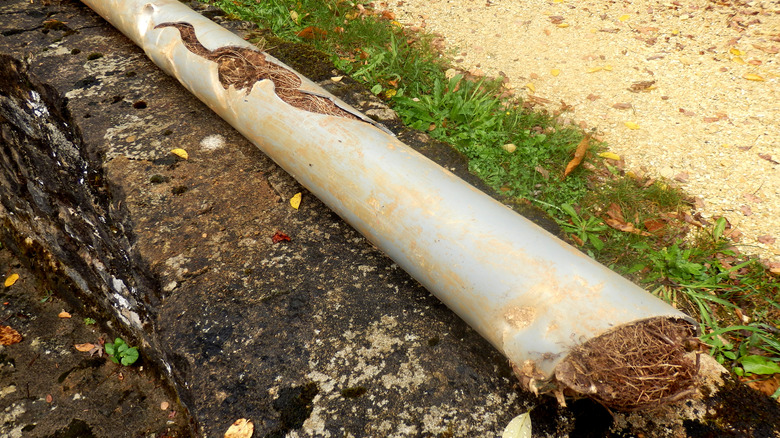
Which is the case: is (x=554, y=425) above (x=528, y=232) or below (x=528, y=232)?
below

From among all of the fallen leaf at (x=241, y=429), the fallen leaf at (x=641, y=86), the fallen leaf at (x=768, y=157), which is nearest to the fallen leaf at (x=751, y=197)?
the fallen leaf at (x=768, y=157)

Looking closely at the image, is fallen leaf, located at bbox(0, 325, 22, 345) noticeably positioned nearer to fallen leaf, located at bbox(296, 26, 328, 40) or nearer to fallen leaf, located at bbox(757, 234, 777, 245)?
fallen leaf, located at bbox(296, 26, 328, 40)

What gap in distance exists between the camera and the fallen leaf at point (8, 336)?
126 inches

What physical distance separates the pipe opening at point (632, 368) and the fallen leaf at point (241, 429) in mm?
1019

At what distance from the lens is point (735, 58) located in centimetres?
405

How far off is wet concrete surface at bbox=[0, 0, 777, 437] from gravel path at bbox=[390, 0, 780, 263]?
153 centimetres

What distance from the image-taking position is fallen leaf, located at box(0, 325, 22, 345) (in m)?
3.20

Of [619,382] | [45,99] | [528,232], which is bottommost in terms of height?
[45,99]

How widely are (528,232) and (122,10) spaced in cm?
294

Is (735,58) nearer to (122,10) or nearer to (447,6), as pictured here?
(447,6)

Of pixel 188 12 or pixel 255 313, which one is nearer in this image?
pixel 255 313

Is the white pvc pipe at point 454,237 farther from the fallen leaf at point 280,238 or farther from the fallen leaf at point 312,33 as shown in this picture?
the fallen leaf at point 312,33

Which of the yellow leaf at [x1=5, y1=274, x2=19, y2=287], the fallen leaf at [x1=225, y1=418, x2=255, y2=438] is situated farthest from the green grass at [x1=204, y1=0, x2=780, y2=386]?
the yellow leaf at [x1=5, y1=274, x2=19, y2=287]

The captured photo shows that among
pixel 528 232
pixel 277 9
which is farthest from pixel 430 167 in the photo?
pixel 277 9
